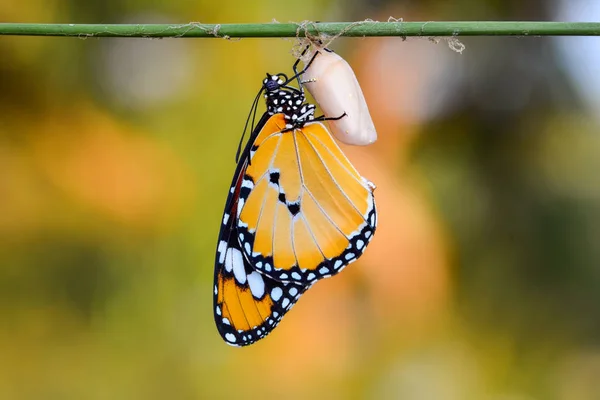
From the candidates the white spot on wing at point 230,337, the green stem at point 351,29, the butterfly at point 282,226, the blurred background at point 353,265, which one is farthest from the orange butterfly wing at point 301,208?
the blurred background at point 353,265

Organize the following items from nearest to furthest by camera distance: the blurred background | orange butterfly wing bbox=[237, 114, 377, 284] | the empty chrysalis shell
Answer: the empty chrysalis shell
orange butterfly wing bbox=[237, 114, 377, 284]
the blurred background

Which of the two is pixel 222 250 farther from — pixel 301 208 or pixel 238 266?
pixel 301 208

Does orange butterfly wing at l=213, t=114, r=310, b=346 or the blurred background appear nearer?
orange butterfly wing at l=213, t=114, r=310, b=346

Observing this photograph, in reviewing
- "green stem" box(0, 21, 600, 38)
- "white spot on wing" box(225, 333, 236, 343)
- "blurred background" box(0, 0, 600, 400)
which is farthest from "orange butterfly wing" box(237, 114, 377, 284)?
"blurred background" box(0, 0, 600, 400)

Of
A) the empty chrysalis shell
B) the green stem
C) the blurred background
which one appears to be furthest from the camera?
the blurred background

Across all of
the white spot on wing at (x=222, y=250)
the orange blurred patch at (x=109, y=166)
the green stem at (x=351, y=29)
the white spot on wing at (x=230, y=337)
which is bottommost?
the white spot on wing at (x=230, y=337)

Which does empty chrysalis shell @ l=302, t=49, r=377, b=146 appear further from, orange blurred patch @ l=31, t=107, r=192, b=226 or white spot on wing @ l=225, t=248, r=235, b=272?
orange blurred patch @ l=31, t=107, r=192, b=226

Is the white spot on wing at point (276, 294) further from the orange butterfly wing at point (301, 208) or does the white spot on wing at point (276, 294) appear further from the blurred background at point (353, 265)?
the blurred background at point (353, 265)

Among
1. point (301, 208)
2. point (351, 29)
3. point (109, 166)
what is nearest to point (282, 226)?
point (301, 208)
